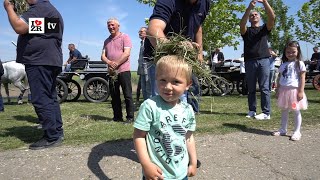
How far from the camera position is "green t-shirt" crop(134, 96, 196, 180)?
2.11 meters

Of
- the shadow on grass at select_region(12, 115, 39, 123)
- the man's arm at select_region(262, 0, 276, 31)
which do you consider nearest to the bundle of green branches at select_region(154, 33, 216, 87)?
the man's arm at select_region(262, 0, 276, 31)

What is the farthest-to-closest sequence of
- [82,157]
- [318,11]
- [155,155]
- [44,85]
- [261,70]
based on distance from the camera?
[318,11] < [261,70] < [44,85] < [82,157] < [155,155]

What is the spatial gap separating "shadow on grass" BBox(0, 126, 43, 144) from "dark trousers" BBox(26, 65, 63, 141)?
1.75ft

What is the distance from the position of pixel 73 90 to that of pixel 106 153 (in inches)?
288

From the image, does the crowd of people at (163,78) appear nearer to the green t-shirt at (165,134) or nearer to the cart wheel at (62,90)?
the green t-shirt at (165,134)

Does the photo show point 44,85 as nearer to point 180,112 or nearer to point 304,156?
point 180,112

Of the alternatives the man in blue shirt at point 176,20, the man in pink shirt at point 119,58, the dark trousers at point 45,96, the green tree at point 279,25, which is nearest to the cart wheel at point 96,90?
the man in pink shirt at point 119,58

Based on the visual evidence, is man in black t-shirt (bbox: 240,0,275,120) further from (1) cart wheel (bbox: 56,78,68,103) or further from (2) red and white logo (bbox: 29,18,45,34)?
(1) cart wheel (bbox: 56,78,68,103)

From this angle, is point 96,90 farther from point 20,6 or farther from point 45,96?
point 45,96

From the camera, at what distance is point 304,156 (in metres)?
3.95

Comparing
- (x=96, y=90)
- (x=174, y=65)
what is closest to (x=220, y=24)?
(x=96, y=90)

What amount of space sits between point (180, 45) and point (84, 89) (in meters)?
8.54

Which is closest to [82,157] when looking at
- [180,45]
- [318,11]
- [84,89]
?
[180,45]

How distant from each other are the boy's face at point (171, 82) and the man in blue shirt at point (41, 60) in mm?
2536
